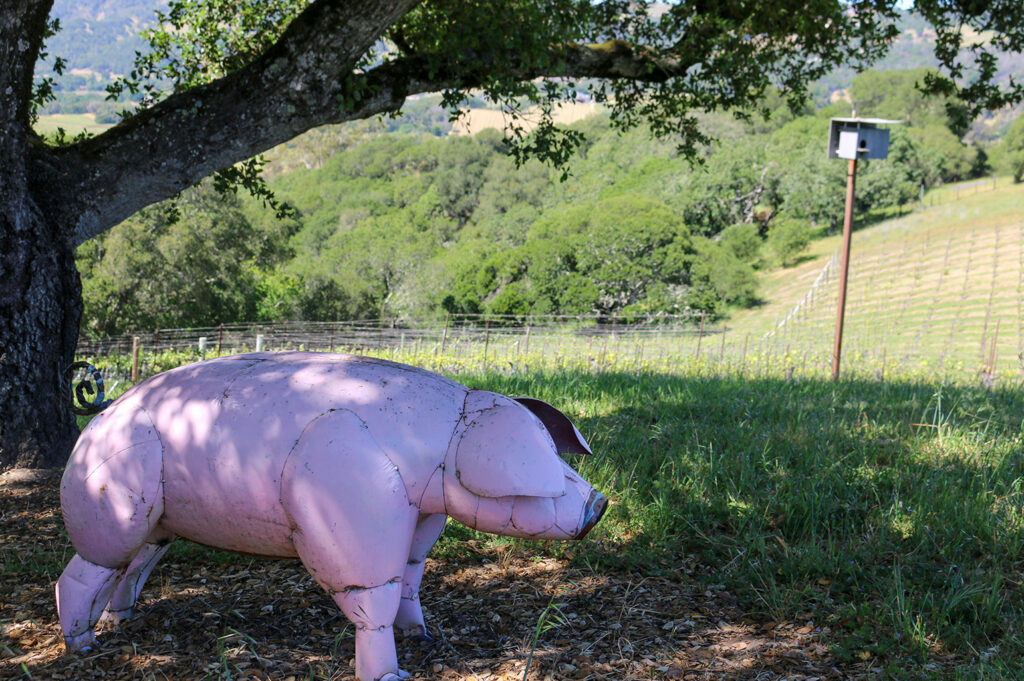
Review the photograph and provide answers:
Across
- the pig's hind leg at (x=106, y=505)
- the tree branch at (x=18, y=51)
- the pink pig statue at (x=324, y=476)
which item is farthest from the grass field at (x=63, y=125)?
the pink pig statue at (x=324, y=476)

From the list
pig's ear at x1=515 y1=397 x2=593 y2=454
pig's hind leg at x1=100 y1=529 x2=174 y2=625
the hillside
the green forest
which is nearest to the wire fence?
the hillside

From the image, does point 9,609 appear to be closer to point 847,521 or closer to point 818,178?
point 847,521

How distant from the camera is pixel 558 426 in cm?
296

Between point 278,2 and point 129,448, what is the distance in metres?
6.44

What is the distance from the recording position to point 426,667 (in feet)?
9.61

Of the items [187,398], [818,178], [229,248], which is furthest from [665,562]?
[818,178]

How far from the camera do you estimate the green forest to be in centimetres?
3888

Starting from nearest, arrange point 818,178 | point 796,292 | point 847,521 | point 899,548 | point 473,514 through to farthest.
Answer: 1. point 473,514
2. point 899,548
3. point 847,521
4. point 796,292
5. point 818,178

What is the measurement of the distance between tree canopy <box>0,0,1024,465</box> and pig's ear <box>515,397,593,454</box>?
334 cm

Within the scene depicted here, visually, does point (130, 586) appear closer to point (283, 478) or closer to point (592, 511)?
point (283, 478)

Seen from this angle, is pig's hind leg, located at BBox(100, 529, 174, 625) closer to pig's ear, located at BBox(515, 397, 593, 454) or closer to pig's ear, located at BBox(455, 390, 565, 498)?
pig's ear, located at BBox(455, 390, 565, 498)

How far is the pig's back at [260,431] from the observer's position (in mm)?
2600

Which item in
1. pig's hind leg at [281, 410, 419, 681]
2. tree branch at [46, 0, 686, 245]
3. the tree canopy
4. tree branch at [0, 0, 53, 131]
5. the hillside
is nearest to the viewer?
pig's hind leg at [281, 410, 419, 681]

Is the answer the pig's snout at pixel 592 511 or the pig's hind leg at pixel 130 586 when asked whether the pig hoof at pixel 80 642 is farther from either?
the pig's snout at pixel 592 511
